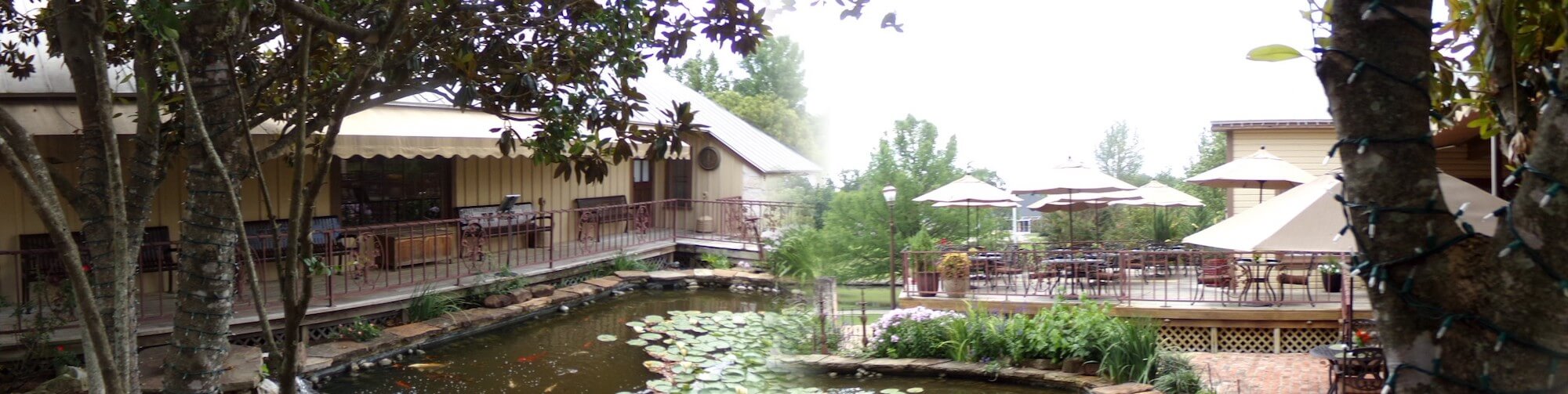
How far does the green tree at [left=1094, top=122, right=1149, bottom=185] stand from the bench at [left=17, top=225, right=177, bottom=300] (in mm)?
25349

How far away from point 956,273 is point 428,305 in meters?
5.08

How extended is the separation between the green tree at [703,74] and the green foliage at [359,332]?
9.93 ft

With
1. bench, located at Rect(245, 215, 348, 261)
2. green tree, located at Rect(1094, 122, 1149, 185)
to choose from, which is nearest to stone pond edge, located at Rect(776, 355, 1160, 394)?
bench, located at Rect(245, 215, 348, 261)

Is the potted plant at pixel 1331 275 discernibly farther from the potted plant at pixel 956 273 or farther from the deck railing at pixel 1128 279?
the potted plant at pixel 956 273

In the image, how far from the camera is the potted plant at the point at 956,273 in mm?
9453

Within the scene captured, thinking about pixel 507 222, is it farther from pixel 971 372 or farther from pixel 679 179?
pixel 971 372

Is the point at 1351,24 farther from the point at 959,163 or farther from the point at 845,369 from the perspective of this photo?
the point at 959,163

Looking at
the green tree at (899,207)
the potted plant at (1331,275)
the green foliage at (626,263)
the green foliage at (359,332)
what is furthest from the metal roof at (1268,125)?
the green foliage at (359,332)

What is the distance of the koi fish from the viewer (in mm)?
6898

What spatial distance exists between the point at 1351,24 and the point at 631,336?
6.91 m

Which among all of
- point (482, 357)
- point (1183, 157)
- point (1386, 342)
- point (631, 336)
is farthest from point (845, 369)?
point (1183, 157)

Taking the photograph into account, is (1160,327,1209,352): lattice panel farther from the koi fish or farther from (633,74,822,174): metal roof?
the koi fish

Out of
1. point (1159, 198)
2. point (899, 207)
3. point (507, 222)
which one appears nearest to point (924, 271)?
point (899, 207)

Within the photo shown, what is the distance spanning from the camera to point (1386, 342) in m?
1.22
